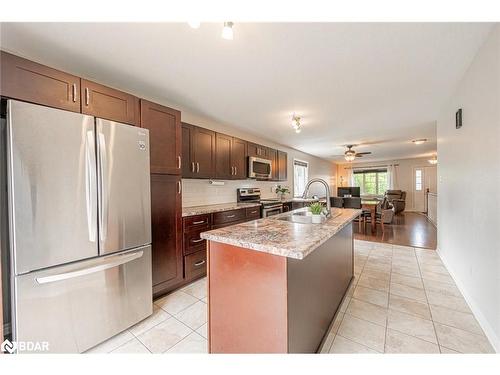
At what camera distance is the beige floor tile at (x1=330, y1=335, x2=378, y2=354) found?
148 cm

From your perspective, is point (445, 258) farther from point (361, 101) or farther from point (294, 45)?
point (294, 45)

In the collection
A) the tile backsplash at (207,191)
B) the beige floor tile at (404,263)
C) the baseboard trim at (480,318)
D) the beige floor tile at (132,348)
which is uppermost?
the tile backsplash at (207,191)

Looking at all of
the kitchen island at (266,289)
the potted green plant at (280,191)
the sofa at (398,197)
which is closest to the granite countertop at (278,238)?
the kitchen island at (266,289)

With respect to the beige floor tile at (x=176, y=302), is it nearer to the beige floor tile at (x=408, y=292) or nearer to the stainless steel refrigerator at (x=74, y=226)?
the stainless steel refrigerator at (x=74, y=226)

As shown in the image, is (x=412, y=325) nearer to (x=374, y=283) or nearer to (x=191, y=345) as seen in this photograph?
(x=374, y=283)

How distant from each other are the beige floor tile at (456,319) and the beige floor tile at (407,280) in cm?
48

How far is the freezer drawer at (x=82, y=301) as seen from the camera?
4.28 ft

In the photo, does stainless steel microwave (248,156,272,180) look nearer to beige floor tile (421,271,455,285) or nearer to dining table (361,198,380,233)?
dining table (361,198,380,233)

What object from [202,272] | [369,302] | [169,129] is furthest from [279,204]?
[169,129]

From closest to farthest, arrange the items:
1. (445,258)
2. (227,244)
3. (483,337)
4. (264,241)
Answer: (264,241) < (227,244) < (483,337) < (445,258)

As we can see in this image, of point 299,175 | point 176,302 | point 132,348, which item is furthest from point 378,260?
point 299,175

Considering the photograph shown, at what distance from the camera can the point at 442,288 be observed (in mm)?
2365
